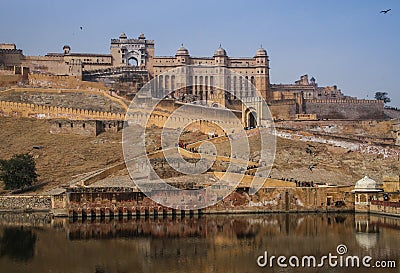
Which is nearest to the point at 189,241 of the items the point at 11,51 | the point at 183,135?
the point at 183,135

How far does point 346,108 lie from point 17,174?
31.7 meters

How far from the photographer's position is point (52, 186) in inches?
1230

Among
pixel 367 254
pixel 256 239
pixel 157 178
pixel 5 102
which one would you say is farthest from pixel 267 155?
pixel 5 102

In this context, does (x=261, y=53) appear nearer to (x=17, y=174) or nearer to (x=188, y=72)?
(x=188, y=72)

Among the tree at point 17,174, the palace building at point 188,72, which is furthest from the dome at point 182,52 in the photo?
the tree at point 17,174

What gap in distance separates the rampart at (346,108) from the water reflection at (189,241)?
28802mm

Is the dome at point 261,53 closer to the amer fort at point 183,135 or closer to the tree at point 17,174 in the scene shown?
the amer fort at point 183,135

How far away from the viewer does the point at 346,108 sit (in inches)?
2195

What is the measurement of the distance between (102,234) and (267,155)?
14.1 metres

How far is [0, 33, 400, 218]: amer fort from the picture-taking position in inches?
1101

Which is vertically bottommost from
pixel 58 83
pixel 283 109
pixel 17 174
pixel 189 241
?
pixel 189 241

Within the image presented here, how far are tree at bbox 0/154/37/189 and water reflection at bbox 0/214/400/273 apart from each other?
4874 mm

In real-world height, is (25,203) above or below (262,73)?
below

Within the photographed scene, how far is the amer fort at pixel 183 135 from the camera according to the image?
91.8 ft
